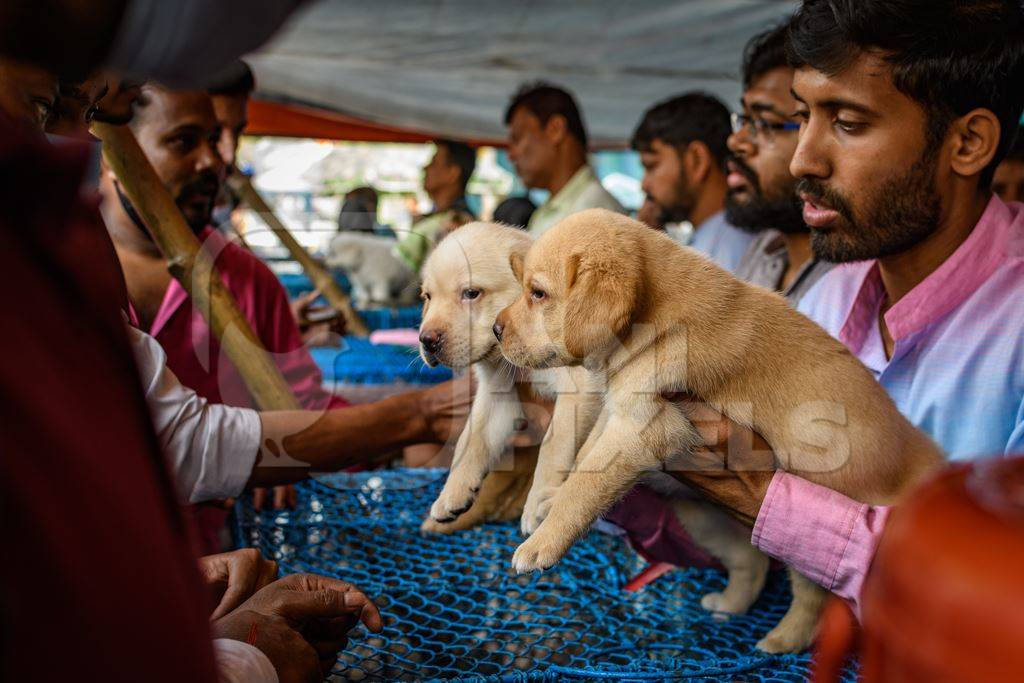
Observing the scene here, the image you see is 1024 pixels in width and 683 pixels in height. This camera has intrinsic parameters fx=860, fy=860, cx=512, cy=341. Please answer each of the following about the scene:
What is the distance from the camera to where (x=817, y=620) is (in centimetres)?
150

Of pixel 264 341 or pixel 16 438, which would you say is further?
pixel 264 341

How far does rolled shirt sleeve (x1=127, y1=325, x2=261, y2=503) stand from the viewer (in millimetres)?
1635

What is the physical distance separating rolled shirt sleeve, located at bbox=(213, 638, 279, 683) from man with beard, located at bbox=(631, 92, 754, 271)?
281cm

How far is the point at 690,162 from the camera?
3.81 m

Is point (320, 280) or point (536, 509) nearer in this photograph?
point (536, 509)

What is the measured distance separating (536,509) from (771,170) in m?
1.80

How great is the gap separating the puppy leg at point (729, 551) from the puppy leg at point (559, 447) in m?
0.37

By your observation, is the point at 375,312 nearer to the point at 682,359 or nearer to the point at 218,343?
the point at 218,343

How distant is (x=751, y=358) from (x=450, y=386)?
67 cm

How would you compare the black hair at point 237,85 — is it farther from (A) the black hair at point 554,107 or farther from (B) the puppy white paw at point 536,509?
(B) the puppy white paw at point 536,509

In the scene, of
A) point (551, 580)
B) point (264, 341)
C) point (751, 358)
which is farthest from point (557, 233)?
point (264, 341)

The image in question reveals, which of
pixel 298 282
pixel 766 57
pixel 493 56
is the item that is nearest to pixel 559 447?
pixel 766 57

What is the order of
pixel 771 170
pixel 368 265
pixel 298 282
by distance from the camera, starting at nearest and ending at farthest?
pixel 771 170
pixel 298 282
pixel 368 265

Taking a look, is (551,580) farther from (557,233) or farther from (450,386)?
(557,233)
